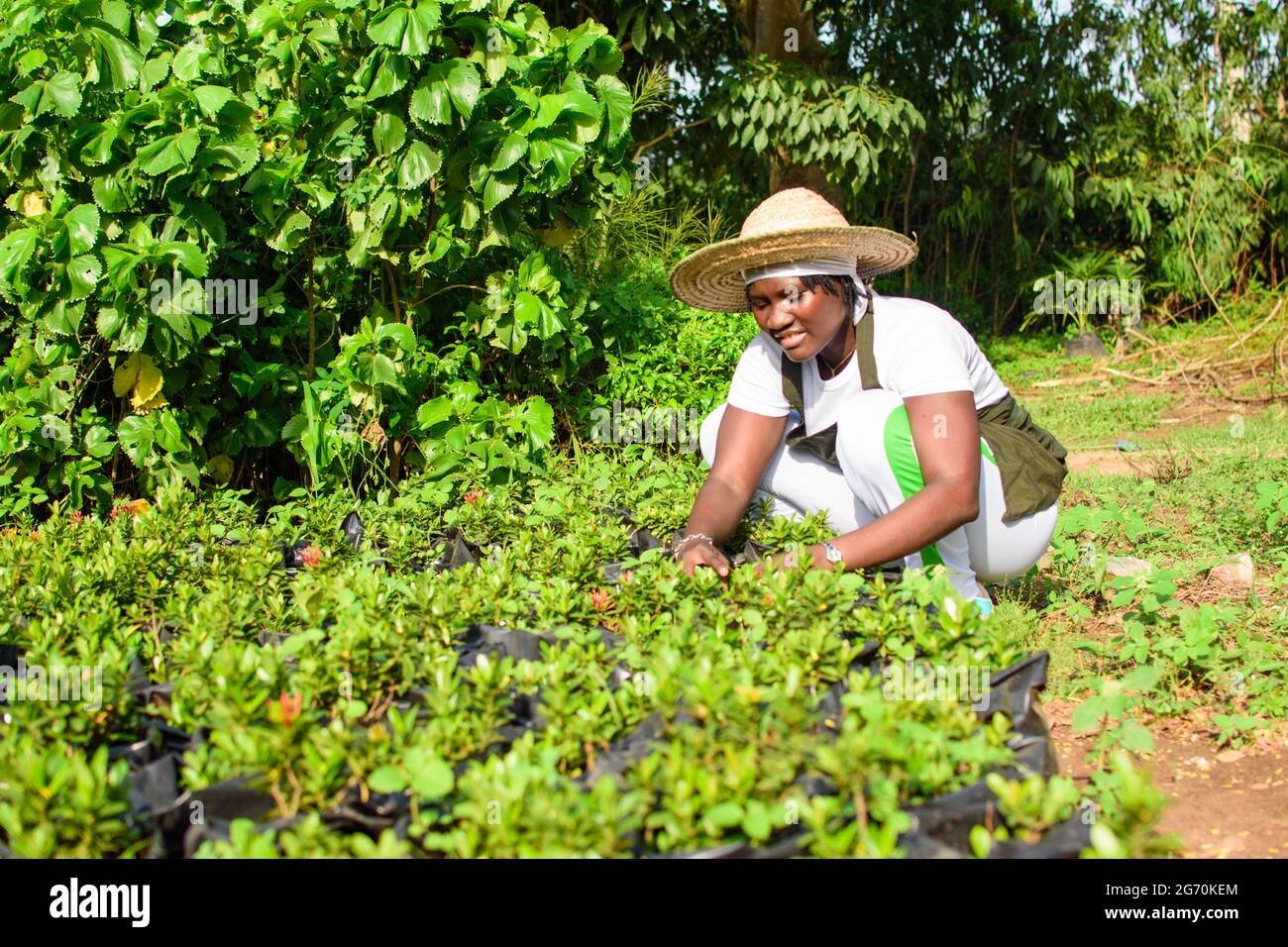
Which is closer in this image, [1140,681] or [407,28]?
[1140,681]

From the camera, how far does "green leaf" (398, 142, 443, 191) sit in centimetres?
364

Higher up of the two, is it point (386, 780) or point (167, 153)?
point (167, 153)

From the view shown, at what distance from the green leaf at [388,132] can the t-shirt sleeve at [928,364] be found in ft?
5.79

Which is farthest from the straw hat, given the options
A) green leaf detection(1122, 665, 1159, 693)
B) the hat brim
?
green leaf detection(1122, 665, 1159, 693)

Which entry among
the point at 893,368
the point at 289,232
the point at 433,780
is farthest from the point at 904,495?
the point at 289,232

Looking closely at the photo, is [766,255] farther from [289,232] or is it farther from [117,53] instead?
[117,53]

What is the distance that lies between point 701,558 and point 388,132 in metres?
1.88

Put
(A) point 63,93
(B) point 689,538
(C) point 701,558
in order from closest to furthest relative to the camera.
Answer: (C) point 701,558 → (B) point 689,538 → (A) point 63,93

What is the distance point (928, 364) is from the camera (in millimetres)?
2834

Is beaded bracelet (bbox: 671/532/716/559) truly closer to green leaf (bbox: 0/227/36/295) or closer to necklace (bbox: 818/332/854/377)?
necklace (bbox: 818/332/854/377)

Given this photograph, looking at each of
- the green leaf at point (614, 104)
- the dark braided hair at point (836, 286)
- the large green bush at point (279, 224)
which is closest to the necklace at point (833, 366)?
the dark braided hair at point (836, 286)

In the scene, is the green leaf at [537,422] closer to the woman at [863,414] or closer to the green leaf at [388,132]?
the woman at [863,414]

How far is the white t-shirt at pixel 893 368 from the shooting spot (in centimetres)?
284

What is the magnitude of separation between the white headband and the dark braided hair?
0.04ft
